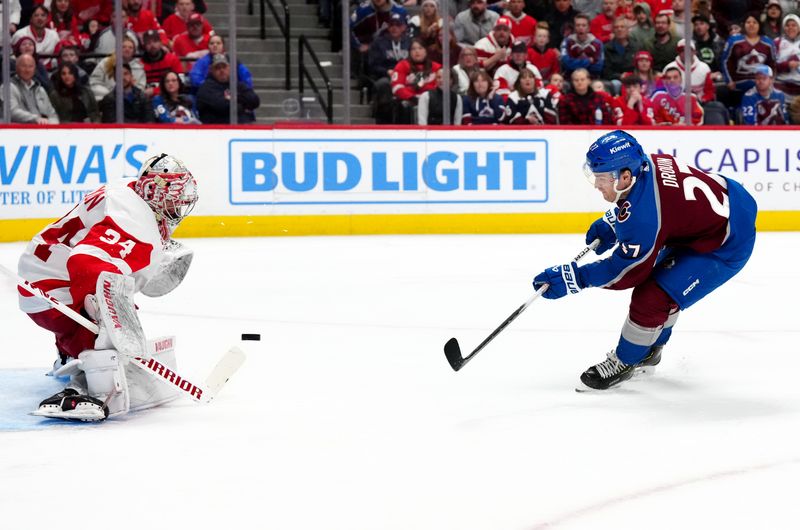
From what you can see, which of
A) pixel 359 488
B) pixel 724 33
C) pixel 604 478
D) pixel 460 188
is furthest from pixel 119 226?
pixel 724 33

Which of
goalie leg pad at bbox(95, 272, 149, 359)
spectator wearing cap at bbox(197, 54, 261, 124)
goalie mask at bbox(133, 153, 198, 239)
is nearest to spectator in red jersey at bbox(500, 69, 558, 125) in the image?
spectator wearing cap at bbox(197, 54, 261, 124)

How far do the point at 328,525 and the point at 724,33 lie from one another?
861cm

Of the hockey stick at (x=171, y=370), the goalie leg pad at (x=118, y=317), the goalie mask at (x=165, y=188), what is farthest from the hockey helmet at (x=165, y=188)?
the hockey stick at (x=171, y=370)

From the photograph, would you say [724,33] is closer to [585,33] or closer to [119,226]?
[585,33]

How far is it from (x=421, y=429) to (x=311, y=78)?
6.59 metres

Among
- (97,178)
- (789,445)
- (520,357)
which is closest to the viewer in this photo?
(789,445)

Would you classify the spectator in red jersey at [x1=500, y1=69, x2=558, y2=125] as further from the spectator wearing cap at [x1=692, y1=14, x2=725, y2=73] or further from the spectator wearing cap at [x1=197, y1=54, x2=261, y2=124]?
the spectator wearing cap at [x1=197, y1=54, x2=261, y2=124]

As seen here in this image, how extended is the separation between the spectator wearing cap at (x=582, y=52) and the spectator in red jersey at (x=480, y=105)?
0.74 metres

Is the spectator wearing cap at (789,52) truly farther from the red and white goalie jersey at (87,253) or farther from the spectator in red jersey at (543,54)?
the red and white goalie jersey at (87,253)

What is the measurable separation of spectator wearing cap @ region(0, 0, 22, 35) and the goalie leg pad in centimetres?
613

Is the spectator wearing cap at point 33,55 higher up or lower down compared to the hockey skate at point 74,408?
higher up

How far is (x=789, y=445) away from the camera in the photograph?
279 centimetres

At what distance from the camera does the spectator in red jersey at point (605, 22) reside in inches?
382

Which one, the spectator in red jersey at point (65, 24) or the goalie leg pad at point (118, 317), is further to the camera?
the spectator in red jersey at point (65, 24)
